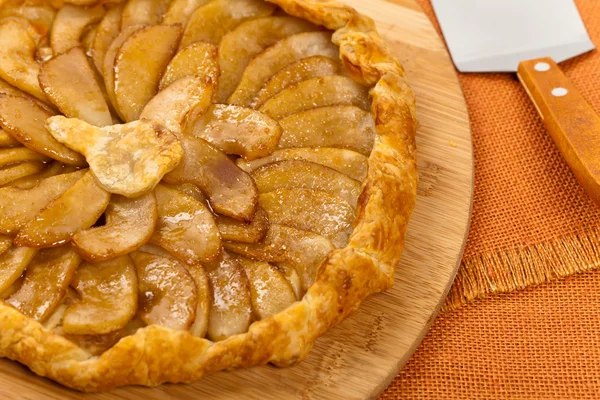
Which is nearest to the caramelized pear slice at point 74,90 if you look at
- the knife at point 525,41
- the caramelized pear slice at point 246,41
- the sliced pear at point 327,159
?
the caramelized pear slice at point 246,41

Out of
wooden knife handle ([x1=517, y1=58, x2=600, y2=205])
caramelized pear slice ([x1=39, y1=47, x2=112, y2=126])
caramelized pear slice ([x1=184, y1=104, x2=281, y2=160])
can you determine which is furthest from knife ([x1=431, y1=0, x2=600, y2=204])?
caramelized pear slice ([x1=39, y1=47, x2=112, y2=126])

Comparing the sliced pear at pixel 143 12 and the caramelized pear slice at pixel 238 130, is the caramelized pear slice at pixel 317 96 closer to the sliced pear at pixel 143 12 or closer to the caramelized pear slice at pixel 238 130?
the caramelized pear slice at pixel 238 130

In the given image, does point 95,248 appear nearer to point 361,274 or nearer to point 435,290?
point 361,274

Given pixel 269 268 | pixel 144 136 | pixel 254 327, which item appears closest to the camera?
pixel 254 327

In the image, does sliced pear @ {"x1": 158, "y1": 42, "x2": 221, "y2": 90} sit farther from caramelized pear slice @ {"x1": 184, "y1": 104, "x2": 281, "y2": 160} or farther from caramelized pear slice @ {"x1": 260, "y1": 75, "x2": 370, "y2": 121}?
caramelized pear slice @ {"x1": 260, "y1": 75, "x2": 370, "y2": 121}

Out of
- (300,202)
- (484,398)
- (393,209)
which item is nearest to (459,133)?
(393,209)

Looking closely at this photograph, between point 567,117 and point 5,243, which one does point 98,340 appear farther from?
point 567,117

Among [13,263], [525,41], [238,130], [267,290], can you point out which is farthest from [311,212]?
[525,41]
